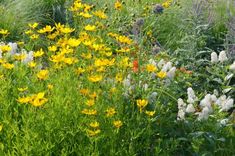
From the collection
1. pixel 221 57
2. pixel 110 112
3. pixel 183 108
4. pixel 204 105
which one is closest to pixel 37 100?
pixel 110 112

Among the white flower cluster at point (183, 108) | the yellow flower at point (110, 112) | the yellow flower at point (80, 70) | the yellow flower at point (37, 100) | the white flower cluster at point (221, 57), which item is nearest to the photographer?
→ the yellow flower at point (37, 100)

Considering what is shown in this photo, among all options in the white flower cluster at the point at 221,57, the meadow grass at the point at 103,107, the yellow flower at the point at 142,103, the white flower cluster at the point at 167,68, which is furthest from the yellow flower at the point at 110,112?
the white flower cluster at the point at 221,57

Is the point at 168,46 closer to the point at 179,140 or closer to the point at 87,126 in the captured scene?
the point at 179,140

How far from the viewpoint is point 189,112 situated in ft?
12.0

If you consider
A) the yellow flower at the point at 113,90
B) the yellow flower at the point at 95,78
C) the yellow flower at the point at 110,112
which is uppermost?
the yellow flower at the point at 95,78

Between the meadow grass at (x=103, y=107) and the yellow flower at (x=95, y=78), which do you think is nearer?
the meadow grass at (x=103, y=107)

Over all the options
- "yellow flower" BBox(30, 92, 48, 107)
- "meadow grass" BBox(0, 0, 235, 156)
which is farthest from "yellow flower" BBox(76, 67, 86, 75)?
"yellow flower" BBox(30, 92, 48, 107)

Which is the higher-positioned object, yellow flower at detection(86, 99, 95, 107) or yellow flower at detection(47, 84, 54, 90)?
yellow flower at detection(47, 84, 54, 90)

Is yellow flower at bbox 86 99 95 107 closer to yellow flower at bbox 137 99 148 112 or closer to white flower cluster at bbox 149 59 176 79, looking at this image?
yellow flower at bbox 137 99 148 112

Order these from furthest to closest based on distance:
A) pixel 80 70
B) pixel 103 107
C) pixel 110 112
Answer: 1. pixel 80 70
2. pixel 103 107
3. pixel 110 112

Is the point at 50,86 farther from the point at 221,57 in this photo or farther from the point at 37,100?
the point at 221,57

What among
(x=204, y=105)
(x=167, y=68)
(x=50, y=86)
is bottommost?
(x=204, y=105)

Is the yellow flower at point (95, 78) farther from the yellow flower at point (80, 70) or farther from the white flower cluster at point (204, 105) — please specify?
the white flower cluster at point (204, 105)

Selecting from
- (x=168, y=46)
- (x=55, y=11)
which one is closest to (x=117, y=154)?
(x=168, y=46)
